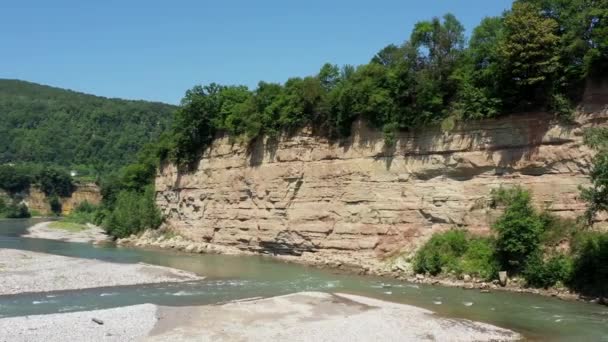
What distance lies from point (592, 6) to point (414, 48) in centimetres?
1012

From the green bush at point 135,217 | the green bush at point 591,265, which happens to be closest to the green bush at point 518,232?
the green bush at point 591,265

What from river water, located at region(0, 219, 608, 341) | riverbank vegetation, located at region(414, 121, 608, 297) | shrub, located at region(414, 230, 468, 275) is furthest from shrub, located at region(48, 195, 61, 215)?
riverbank vegetation, located at region(414, 121, 608, 297)

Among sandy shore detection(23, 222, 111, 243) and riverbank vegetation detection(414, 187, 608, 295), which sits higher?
riverbank vegetation detection(414, 187, 608, 295)

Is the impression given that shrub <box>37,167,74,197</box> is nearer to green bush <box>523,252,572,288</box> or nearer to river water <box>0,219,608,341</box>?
river water <box>0,219,608,341</box>

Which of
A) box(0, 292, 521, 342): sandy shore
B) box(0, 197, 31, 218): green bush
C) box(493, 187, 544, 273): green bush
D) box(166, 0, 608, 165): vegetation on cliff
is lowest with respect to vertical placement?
box(0, 197, 31, 218): green bush

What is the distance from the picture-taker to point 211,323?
62.2ft

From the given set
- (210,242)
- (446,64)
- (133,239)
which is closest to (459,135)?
(446,64)

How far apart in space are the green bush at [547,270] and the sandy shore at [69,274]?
16.9 metres

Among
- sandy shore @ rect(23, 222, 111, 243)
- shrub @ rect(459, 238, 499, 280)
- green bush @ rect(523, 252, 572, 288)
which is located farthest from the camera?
sandy shore @ rect(23, 222, 111, 243)

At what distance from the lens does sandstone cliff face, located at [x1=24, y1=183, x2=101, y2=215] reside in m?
128

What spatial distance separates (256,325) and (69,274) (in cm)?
1543

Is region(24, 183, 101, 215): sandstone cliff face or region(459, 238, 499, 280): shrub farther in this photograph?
region(24, 183, 101, 215): sandstone cliff face

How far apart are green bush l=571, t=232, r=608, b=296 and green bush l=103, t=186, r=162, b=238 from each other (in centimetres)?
4149

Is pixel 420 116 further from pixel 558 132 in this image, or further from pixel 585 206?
pixel 585 206
